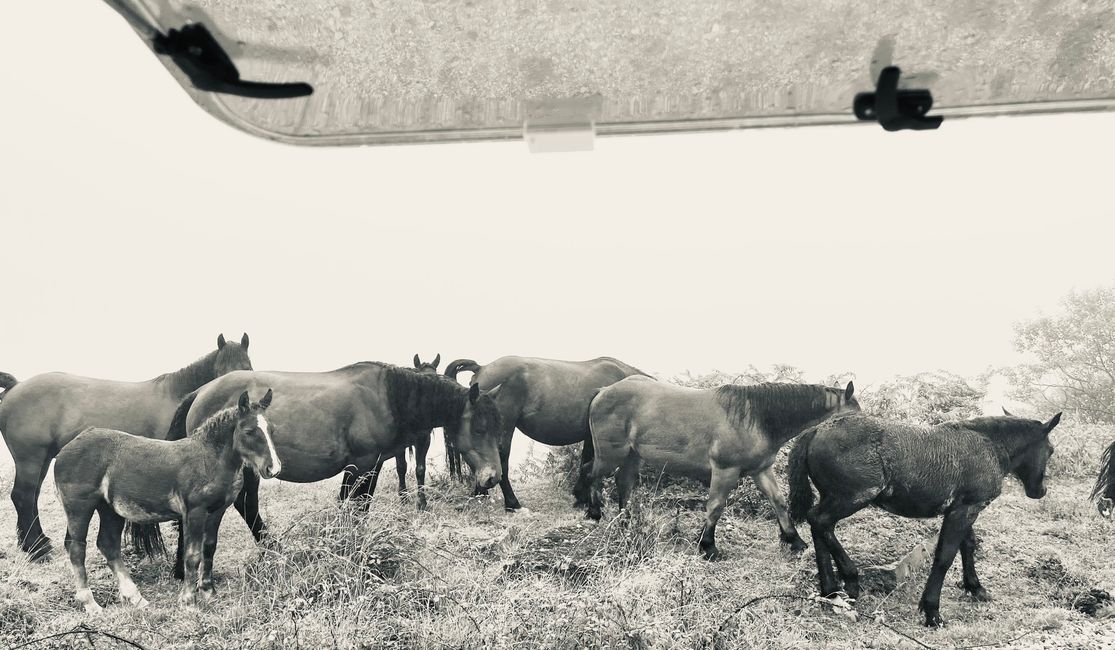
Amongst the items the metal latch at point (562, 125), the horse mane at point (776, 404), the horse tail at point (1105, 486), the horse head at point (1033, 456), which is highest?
the metal latch at point (562, 125)

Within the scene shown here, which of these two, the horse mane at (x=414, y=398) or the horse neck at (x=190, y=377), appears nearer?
the horse neck at (x=190, y=377)

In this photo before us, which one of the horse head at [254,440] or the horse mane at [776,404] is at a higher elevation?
the horse mane at [776,404]

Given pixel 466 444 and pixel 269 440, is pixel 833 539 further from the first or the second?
pixel 269 440

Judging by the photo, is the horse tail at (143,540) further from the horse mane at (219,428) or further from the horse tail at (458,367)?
the horse tail at (458,367)

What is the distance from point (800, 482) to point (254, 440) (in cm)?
201

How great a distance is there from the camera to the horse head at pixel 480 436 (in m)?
3.53

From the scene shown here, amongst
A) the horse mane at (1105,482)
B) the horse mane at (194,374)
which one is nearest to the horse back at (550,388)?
the horse mane at (194,374)

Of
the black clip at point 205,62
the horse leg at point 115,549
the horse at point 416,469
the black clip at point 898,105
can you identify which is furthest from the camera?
the horse at point 416,469

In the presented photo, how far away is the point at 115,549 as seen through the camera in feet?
9.87

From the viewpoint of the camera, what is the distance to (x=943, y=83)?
0.93 metres

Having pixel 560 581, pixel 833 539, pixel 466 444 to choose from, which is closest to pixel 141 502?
pixel 466 444

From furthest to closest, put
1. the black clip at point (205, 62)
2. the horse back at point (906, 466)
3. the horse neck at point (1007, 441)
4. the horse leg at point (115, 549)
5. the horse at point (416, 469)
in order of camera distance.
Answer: the horse at point (416, 469), the horse neck at point (1007, 441), the horse back at point (906, 466), the horse leg at point (115, 549), the black clip at point (205, 62)

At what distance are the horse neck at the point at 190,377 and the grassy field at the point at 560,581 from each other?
1.79 feet

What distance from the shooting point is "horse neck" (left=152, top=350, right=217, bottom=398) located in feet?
11.3
